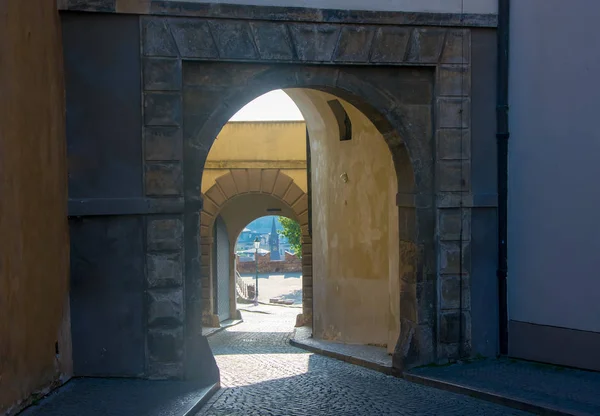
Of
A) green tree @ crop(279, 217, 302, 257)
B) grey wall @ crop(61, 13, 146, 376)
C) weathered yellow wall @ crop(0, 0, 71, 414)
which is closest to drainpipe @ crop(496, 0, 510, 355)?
grey wall @ crop(61, 13, 146, 376)

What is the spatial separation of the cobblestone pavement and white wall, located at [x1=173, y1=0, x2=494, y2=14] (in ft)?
12.1

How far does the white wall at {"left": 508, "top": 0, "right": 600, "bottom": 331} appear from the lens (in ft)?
26.7

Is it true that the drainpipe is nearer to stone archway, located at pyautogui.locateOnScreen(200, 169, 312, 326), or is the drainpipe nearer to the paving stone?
the paving stone

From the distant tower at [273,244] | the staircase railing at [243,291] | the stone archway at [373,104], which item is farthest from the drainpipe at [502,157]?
the distant tower at [273,244]

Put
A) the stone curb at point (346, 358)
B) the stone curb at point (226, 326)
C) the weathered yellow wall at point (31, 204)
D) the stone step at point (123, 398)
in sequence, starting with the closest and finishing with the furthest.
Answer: the weathered yellow wall at point (31, 204)
the stone step at point (123, 398)
the stone curb at point (346, 358)
the stone curb at point (226, 326)

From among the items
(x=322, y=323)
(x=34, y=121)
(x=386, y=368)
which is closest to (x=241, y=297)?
(x=322, y=323)

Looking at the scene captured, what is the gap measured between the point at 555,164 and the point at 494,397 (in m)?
2.51

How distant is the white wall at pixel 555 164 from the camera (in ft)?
26.7

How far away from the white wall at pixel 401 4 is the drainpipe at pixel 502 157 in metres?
0.21

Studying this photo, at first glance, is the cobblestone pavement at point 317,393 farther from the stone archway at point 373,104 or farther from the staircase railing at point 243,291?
the staircase railing at point 243,291

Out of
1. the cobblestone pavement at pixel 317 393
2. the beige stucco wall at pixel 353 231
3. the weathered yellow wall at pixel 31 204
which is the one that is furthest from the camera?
the beige stucco wall at pixel 353 231

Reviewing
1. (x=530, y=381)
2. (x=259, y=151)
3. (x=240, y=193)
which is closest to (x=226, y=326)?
(x=240, y=193)

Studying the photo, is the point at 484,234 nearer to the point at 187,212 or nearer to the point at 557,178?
the point at 557,178

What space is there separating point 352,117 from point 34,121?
548 centimetres
